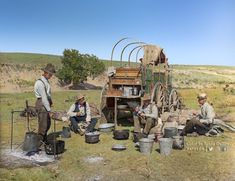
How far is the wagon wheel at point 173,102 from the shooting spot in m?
14.0

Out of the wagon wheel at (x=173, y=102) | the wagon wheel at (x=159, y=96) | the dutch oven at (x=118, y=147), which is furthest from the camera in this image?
the wagon wheel at (x=173, y=102)

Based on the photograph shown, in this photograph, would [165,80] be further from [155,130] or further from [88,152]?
[88,152]

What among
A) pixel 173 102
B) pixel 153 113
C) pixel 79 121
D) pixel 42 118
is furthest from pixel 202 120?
pixel 173 102

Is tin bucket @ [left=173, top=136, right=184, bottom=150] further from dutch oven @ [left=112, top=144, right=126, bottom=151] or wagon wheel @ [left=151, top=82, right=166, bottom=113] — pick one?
wagon wheel @ [left=151, top=82, right=166, bottom=113]

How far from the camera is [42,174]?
653 cm

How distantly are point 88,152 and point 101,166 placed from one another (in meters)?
1.27

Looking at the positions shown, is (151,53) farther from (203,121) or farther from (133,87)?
A: (203,121)

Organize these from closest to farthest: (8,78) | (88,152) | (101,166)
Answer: (101,166)
(88,152)
(8,78)

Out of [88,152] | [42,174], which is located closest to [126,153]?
[88,152]

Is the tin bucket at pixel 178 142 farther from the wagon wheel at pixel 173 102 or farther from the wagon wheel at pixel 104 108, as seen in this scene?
the wagon wheel at pixel 173 102

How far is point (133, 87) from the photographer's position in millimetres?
11492

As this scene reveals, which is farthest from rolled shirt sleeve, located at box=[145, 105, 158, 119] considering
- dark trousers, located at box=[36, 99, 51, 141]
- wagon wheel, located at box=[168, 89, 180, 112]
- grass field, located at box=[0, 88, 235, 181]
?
wagon wheel, located at box=[168, 89, 180, 112]

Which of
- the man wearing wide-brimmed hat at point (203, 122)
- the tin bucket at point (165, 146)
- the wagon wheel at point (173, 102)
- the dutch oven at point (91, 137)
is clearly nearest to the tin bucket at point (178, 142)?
the tin bucket at point (165, 146)

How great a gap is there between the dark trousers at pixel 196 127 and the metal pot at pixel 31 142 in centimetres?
425
